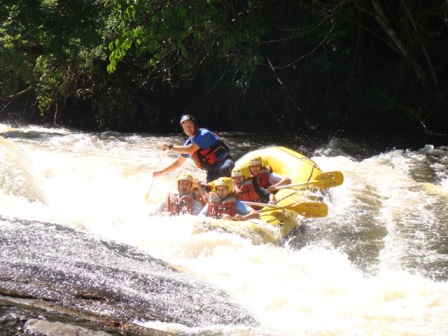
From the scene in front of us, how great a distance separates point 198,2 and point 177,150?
2.46 meters

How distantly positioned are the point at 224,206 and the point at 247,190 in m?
0.51

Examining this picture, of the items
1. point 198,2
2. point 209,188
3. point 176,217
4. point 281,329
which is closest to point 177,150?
point 209,188

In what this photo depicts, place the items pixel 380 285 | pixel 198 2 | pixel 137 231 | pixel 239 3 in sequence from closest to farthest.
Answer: pixel 380 285 → pixel 137 231 → pixel 198 2 → pixel 239 3

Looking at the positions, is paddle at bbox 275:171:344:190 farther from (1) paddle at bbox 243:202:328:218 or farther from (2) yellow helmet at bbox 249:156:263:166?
(1) paddle at bbox 243:202:328:218

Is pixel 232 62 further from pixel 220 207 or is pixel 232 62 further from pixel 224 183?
pixel 220 207

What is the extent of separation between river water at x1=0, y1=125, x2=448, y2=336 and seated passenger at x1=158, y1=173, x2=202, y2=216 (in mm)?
217

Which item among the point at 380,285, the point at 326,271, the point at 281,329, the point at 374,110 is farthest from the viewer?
the point at 374,110

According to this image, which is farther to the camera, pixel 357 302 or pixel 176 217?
pixel 176 217

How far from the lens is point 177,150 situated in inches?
305

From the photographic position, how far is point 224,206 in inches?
271

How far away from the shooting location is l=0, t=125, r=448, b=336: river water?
170 inches

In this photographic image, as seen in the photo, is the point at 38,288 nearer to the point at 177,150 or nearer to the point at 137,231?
the point at 137,231

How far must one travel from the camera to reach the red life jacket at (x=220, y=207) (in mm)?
6844

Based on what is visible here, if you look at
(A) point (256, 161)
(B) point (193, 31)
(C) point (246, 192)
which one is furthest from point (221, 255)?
(B) point (193, 31)
